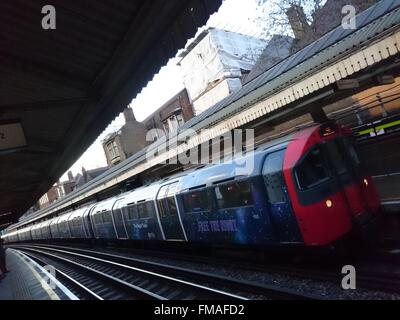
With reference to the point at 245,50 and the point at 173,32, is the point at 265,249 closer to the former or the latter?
the point at 173,32

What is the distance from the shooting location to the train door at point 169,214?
1298 centimetres

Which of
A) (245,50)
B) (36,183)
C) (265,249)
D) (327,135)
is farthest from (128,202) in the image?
(245,50)

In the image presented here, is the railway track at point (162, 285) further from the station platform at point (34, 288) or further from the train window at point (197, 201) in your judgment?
the train window at point (197, 201)

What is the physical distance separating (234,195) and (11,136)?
17.5ft

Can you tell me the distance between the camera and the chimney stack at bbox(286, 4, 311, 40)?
85.7 ft

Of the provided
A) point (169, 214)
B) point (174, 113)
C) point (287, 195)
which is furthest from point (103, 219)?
point (174, 113)

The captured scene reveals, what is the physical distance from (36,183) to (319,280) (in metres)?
11.4

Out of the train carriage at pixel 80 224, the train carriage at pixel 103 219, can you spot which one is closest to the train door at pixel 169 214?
the train carriage at pixel 103 219

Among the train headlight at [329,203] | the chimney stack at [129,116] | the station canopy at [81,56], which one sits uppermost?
the chimney stack at [129,116]

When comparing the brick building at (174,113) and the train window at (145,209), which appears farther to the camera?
the brick building at (174,113)

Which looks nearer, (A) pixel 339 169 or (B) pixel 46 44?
(B) pixel 46 44

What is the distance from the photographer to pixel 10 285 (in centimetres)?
1764

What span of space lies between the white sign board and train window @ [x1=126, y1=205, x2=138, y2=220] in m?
10.3

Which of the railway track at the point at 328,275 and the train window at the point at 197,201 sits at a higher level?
the train window at the point at 197,201
